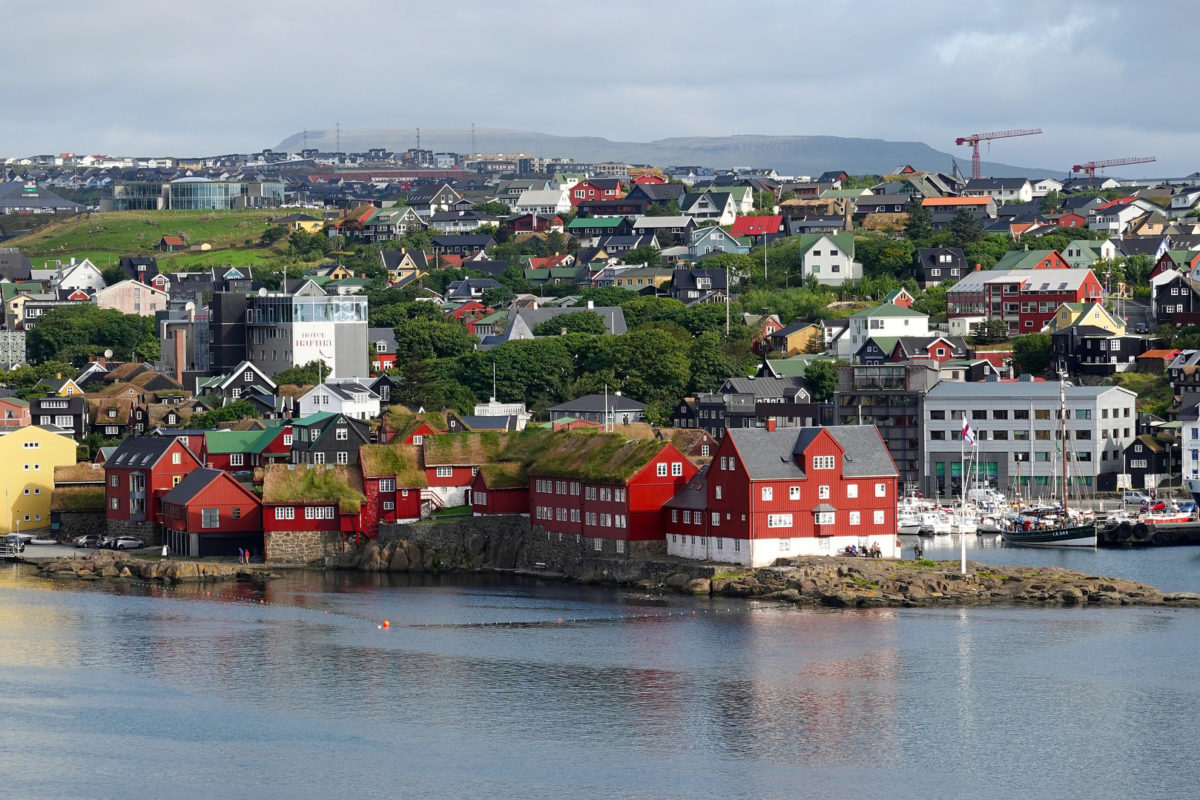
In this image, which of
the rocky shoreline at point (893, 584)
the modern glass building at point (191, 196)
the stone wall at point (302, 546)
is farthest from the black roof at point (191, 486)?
the modern glass building at point (191, 196)

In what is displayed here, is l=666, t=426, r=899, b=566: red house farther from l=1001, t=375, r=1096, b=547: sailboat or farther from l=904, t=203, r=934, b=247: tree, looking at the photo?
l=904, t=203, r=934, b=247: tree

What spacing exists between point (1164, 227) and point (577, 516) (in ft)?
187

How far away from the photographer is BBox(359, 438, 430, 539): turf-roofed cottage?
50844 mm

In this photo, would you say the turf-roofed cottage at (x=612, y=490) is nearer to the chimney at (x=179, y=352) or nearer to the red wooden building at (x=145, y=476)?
the red wooden building at (x=145, y=476)

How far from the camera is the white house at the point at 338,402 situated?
6606 cm

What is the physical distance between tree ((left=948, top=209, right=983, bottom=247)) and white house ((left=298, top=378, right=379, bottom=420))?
33.9 metres

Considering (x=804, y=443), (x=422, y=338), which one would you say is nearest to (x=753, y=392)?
(x=422, y=338)

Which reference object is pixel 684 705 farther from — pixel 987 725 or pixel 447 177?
pixel 447 177

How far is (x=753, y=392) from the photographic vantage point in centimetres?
6762

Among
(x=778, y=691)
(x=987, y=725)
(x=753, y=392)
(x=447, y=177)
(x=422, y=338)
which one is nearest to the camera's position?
(x=987, y=725)

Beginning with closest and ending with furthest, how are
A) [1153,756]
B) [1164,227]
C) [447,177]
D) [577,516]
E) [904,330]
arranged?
[1153,756], [577,516], [904,330], [1164,227], [447,177]

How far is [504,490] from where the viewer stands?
50156 mm

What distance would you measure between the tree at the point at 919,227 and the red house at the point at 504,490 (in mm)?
46157

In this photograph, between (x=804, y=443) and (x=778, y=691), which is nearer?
(x=778, y=691)
